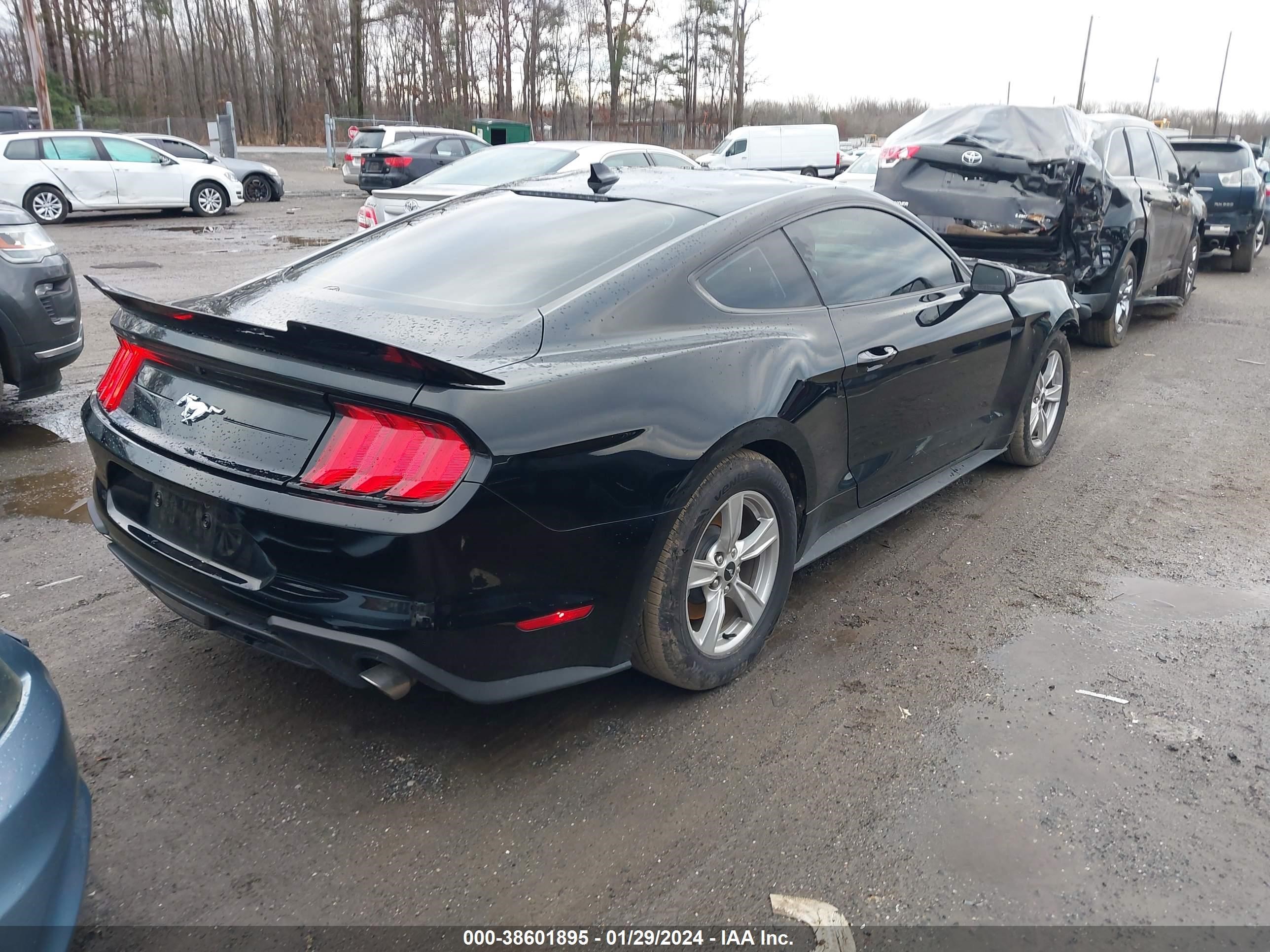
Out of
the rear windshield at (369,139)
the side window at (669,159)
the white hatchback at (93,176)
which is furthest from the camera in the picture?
the rear windshield at (369,139)

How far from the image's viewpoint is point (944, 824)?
2.59m

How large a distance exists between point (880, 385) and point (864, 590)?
84cm

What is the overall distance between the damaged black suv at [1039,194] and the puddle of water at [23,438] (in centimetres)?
640

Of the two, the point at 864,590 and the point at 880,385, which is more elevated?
the point at 880,385

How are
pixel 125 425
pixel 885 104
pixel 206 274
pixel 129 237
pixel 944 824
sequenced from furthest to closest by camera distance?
1. pixel 885 104
2. pixel 129 237
3. pixel 206 274
4. pixel 125 425
5. pixel 944 824

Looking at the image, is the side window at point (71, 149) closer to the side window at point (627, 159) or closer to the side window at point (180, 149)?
the side window at point (180, 149)

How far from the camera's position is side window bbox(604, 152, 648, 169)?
1089cm

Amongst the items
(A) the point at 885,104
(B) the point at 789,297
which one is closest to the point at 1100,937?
(B) the point at 789,297

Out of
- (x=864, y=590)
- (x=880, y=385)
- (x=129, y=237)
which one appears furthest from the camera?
(x=129, y=237)

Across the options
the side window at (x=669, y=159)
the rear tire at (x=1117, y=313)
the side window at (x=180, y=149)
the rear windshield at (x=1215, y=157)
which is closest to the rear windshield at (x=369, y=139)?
the side window at (x=180, y=149)

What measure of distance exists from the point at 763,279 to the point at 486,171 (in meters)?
7.15

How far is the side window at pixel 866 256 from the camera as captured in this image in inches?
145

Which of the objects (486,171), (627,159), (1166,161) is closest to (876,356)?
(486,171)

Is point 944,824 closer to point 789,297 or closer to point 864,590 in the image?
point 864,590
